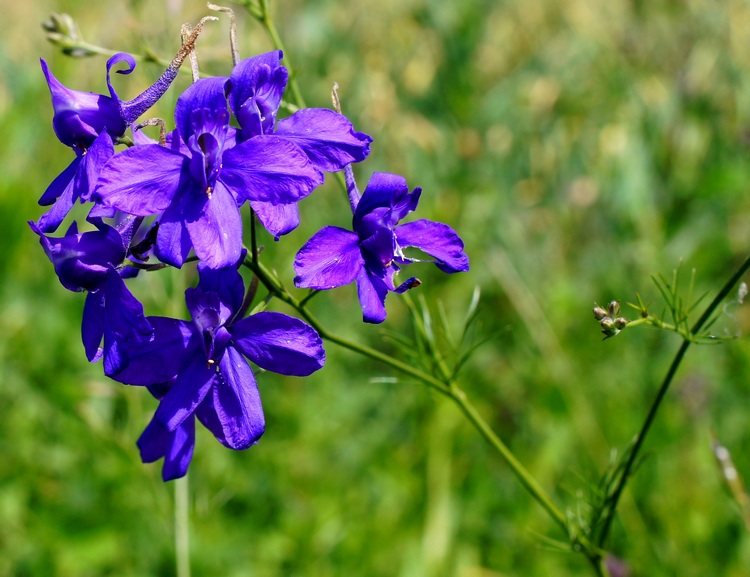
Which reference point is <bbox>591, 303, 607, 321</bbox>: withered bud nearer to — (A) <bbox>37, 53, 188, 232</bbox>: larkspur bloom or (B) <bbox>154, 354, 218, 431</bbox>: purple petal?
(B) <bbox>154, 354, 218, 431</bbox>: purple petal

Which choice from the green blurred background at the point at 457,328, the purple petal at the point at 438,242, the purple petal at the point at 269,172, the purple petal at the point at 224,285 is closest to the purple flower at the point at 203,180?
the purple petal at the point at 269,172

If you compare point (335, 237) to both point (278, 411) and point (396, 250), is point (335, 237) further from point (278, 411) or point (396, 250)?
point (278, 411)

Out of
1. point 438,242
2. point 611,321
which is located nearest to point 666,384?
point 611,321

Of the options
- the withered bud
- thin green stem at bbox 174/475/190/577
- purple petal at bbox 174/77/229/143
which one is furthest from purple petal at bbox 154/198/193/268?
thin green stem at bbox 174/475/190/577

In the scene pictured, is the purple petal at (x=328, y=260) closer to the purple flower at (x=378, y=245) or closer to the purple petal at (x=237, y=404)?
the purple flower at (x=378, y=245)

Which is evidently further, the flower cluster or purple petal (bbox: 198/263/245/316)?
purple petal (bbox: 198/263/245/316)

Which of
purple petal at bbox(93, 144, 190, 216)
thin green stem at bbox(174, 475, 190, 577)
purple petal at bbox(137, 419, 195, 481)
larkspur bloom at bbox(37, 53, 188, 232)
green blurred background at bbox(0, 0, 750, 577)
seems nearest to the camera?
purple petal at bbox(93, 144, 190, 216)

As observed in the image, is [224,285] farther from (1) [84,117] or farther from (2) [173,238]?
(1) [84,117]
